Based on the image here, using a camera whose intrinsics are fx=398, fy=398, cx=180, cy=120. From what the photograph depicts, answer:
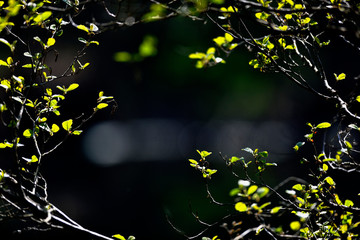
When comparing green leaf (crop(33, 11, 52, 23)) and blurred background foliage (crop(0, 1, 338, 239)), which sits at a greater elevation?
green leaf (crop(33, 11, 52, 23))

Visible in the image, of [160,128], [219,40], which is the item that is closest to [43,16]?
[219,40]

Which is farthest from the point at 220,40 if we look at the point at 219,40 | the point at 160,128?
the point at 160,128

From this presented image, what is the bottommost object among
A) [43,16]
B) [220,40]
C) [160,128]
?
[160,128]

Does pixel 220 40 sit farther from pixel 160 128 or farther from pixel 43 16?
pixel 160 128

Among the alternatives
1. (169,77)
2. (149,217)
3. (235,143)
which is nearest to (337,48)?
(235,143)

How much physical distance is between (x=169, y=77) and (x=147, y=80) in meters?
0.41

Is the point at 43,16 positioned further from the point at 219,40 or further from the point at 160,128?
the point at 160,128

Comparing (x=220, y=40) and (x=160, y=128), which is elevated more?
(x=220, y=40)

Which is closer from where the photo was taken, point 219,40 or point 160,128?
point 219,40

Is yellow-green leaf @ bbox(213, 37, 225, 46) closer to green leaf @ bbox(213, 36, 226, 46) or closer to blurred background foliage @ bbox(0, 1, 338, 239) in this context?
green leaf @ bbox(213, 36, 226, 46)

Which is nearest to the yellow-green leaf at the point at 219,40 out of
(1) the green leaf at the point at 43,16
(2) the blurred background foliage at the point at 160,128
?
(1) the green leaf at the point at 43,16

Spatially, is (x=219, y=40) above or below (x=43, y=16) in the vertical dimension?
below

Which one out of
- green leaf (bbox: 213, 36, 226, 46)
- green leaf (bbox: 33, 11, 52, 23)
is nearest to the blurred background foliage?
green leaf (bbox: 33, 11, 52, 23)

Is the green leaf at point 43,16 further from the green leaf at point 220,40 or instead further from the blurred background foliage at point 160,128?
the blurred background foliage at point 160,128
